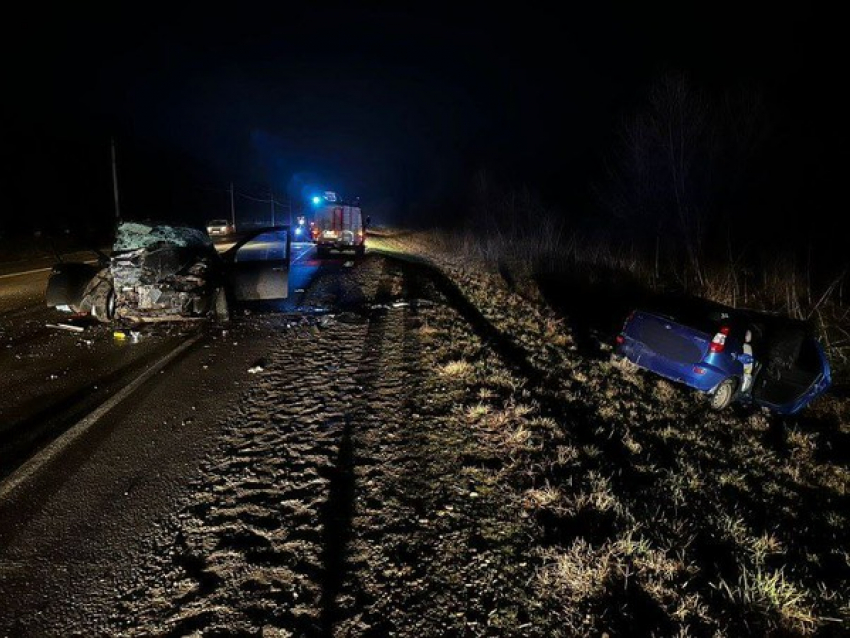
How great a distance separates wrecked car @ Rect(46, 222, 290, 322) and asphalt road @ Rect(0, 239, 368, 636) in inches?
17.5

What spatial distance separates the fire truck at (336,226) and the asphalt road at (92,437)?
10.7m

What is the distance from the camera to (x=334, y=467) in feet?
13.1

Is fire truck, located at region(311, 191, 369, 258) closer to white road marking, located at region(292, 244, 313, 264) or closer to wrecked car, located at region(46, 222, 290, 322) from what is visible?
white road marking, located at region(292, 244, 313, 264)

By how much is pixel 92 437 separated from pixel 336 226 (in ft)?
49.6

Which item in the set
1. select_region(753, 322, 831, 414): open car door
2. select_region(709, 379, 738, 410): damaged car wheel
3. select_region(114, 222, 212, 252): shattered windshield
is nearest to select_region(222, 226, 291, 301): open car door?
select_region(114, 222, 212, 252): shattered windshield

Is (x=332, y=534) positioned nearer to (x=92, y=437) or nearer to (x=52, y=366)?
(x=92, y=437)

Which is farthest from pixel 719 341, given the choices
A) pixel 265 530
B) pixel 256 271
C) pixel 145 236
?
pixel 145 236

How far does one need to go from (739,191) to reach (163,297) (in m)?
19.2

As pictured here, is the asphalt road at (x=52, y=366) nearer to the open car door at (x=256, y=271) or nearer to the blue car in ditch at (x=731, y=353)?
the open car door at (x=256, y=271)

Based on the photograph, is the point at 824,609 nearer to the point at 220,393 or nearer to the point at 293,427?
the point at 293,427

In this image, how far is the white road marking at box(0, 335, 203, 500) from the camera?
3695mm

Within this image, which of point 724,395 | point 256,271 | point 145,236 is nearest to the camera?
point 724,395

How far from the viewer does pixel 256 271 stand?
851 centimetres

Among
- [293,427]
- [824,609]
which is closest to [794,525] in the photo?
[824,609]
